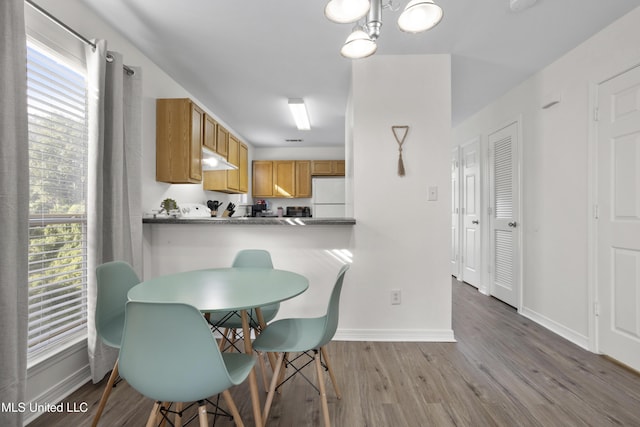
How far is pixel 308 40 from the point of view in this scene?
236 cm

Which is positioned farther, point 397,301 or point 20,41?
point 397,301

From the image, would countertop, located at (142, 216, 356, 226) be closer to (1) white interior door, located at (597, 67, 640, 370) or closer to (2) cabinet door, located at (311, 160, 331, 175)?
(1) white interior door, located at (597, 67, 640, 370)

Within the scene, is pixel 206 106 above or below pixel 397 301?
above

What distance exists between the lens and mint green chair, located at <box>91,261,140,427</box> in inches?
62.1

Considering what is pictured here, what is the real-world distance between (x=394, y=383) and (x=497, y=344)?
3.71 feet

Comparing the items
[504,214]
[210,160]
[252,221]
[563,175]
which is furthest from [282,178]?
[563,175]

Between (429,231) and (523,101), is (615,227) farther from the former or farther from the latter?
(523,101)

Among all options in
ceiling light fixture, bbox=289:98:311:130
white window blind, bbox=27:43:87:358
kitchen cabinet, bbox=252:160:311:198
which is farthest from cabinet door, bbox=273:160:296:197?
white window blind, bbox=27:43:87:358

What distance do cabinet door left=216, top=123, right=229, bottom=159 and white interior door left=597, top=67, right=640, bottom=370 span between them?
3.56 meters

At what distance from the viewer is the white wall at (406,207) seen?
2623mm

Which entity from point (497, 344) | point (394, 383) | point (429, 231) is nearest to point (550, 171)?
point (429, 231)

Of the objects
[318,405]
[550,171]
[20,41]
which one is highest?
[20,41]

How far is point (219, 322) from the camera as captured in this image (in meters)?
1.86

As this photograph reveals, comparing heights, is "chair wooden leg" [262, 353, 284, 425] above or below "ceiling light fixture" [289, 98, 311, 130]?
below
